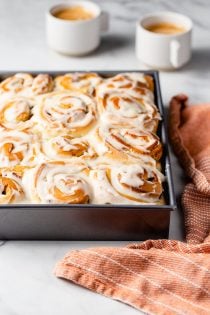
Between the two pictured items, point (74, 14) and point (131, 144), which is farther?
point (74, 14)

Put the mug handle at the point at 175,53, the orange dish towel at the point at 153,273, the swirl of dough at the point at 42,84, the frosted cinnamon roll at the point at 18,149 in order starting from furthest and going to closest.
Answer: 1. the mug handle at the point at 175,53
2. the swirl of dough at the point at 42,84
3. the frosted cinnamon roll at the point at 18,149
4. the orange dish towel at the point at 153,273

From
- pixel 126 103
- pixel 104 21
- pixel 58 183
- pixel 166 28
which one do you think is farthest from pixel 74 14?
pixel 58 183

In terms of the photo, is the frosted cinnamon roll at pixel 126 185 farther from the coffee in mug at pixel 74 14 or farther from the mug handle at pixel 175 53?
the coffee in mug at pixel 74 14

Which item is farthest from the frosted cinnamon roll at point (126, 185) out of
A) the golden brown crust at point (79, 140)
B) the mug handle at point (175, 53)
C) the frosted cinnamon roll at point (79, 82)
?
the mug handle at point (175, 53)

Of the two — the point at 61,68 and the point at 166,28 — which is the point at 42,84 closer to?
the point at 61,68

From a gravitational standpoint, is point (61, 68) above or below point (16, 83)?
below

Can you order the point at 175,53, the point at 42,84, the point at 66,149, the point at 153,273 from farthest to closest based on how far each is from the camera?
the point at 175,53, the point at 42,84, the point at 66,149, the point at 153,273

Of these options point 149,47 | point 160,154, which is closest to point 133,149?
point 160,154
